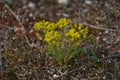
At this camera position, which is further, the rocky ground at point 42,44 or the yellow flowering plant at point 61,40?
the rocky ground at point 42,44

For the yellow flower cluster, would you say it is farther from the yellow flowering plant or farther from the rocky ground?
the rocky ground

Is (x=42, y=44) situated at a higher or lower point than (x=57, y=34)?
lower

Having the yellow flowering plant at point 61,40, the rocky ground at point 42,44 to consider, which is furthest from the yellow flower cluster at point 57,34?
the rocky ground at point 42,44

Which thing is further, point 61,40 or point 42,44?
point 42,44

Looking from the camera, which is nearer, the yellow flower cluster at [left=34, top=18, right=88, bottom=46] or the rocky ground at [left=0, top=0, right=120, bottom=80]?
the yellow flower cluster at [left=34, top=18, right=88, bottom=46]

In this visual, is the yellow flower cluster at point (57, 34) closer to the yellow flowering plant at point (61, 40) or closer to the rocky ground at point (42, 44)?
the yellow flowering plant at point (61, 40)

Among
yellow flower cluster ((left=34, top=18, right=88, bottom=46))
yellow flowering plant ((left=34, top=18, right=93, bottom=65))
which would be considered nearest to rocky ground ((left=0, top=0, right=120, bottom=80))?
yellow flowering plant ((left=34, top=18, right=93, bottom=65))

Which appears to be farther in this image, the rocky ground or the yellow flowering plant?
the rocky ground

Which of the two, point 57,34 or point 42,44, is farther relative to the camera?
point 42,44

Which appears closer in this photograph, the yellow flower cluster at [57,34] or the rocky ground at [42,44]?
the yellow flower cluster at [57,34]

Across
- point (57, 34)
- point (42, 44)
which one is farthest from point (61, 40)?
point (42, 44)

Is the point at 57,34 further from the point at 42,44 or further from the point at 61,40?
the point at 42,44
